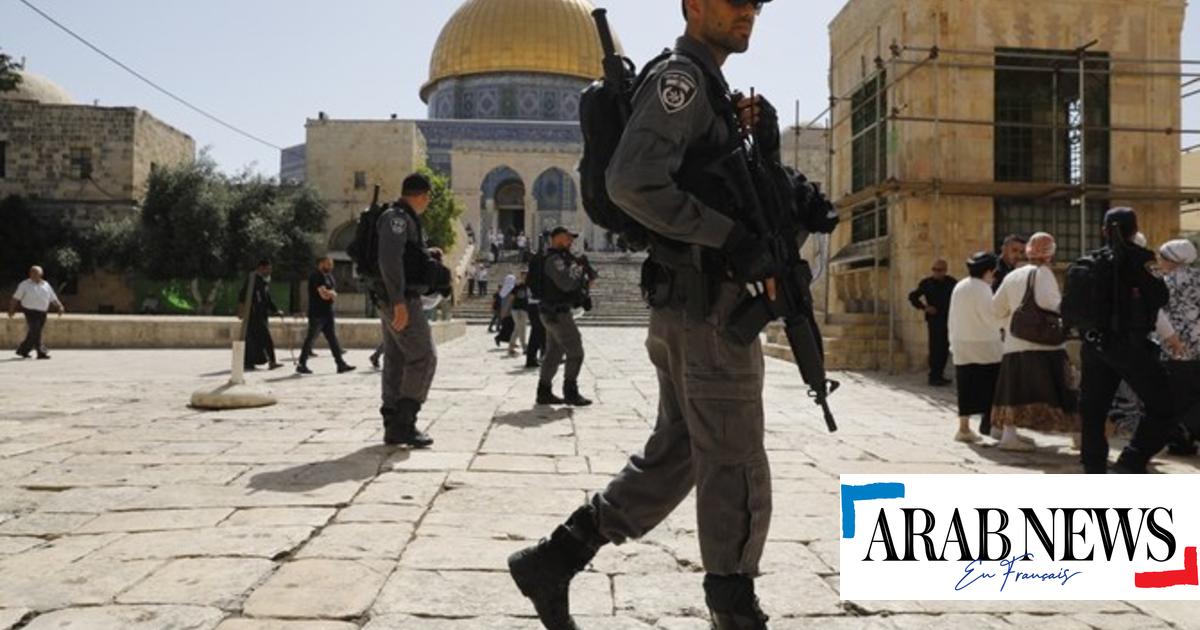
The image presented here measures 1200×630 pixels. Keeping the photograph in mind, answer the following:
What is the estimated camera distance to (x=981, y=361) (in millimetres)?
6145

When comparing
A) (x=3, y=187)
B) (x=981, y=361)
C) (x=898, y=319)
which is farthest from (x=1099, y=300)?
(x=3, y=187)

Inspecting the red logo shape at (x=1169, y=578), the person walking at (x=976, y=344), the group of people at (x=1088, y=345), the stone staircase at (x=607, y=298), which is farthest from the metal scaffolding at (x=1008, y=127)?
the stone staircase at (x=607, y=298)

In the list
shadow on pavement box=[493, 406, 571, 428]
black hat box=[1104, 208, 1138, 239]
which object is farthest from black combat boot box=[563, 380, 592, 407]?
black hat box=[1104, 208, 1138, 239]

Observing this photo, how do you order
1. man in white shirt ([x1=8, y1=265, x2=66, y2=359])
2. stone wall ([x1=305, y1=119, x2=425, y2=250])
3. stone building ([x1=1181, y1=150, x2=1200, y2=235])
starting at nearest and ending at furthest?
man in white shirt ([x1=8, y1=265, x2=66, y2=359]) → stone building ([x1=1181, y1=150, x2=1200, y2=235]) → stone wall ([x1=305, y1=119, x2=425, y2=250])

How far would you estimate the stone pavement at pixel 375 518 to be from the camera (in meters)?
2.47

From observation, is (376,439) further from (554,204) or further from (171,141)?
(554,204)

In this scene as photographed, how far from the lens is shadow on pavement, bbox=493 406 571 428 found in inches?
248

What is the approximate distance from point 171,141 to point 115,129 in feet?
11.9

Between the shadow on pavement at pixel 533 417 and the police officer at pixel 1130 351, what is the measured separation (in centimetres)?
339

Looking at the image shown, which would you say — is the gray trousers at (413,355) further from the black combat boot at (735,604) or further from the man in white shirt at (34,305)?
the man in white shirt at (34,305)

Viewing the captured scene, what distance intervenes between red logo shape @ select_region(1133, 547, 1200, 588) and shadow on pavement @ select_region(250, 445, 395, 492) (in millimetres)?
3116

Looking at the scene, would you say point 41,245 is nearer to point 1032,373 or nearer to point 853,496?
point 1032,373

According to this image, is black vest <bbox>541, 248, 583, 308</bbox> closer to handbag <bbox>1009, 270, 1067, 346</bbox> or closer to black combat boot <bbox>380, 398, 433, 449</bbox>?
black combat boot <bbox>380, 398, 433, 449</bbox>

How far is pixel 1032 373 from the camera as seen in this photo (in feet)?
18.3
